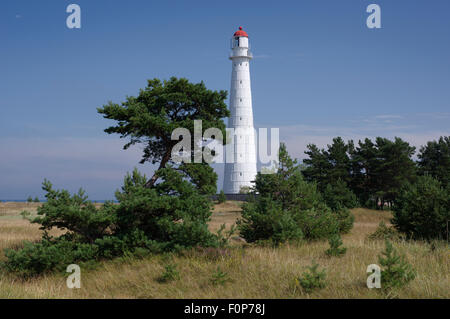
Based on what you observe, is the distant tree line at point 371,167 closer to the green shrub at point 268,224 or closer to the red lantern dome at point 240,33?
the red lantern dome at point 240,33

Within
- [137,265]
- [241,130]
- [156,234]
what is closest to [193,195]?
[156,234]

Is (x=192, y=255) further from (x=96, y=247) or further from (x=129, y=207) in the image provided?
(x=96, y=247)

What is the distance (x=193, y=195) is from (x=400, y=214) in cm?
973

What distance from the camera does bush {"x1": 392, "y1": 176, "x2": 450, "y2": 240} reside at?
15656mm

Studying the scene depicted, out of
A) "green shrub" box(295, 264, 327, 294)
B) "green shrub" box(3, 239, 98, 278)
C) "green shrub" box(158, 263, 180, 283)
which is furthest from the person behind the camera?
"green shrub" box(3, 239, 98, 278)

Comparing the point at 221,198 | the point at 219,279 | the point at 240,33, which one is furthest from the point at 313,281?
the point at 240,33

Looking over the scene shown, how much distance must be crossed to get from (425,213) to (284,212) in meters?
5.92

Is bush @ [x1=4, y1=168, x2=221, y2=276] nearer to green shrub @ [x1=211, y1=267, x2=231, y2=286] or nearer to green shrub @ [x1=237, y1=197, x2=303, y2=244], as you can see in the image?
Result: green shrub @ [x1=237, y1=197, x2=303, y2=244]

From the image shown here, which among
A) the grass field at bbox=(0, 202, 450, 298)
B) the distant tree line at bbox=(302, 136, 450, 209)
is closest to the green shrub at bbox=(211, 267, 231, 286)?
the grass field at bbox=(0, 202, 450, 298)

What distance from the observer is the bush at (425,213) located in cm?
1566

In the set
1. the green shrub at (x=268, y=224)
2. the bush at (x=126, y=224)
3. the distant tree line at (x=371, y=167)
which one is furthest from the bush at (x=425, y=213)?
the distant tree line at (x=371, y=167)

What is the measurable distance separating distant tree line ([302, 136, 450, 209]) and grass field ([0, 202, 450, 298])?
117ft

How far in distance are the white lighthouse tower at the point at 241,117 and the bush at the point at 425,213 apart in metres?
32.8
